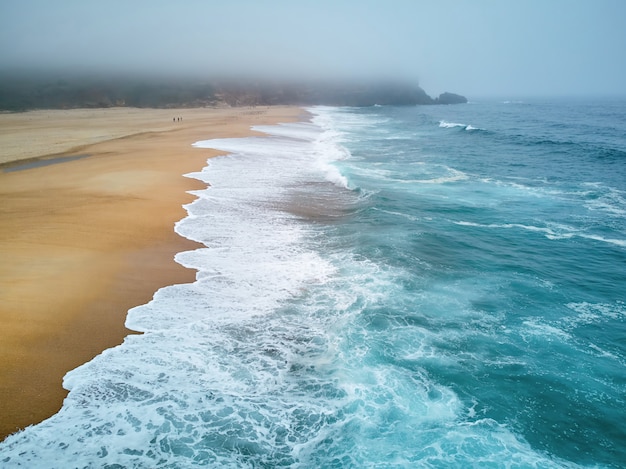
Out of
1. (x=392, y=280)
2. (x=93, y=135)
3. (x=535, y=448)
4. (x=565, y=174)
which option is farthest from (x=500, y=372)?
(x=93, y=135)

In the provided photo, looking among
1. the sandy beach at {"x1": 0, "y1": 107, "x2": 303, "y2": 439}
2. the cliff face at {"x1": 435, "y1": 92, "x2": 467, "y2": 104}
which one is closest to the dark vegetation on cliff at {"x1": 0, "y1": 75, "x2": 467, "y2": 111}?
the cliff face at {"x1": 435, "y1": 92, "x2": 467, "y2": 104}

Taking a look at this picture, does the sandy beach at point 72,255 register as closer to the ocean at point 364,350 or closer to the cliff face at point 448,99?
the ocean at point 364,350

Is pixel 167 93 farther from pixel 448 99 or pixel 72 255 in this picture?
pixel 448 99

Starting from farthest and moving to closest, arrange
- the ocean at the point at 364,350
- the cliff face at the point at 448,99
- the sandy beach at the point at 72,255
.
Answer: the cliff face at the point at 448,99 → the sandy beach at the point at 72,255 → the ocean at the point at 364,350

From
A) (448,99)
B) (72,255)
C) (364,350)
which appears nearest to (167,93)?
(72,255)

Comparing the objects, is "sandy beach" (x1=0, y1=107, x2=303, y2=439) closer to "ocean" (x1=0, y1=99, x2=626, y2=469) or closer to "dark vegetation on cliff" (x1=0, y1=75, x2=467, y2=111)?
"ocean" (x1=0, y1=99, x2=626, y2=469)

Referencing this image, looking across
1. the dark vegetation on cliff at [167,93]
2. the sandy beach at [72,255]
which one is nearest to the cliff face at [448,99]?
the dark vegetation on cliff at [167,93]
